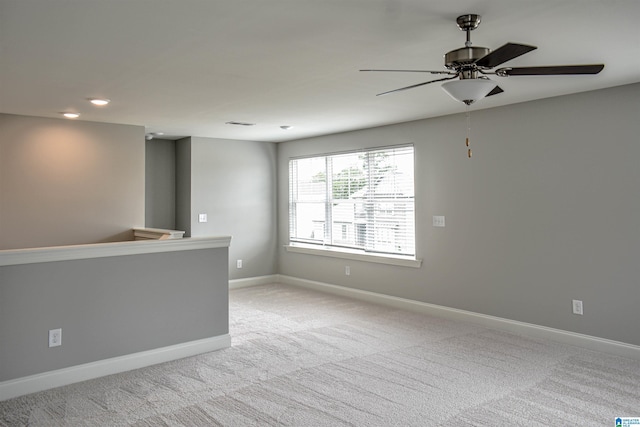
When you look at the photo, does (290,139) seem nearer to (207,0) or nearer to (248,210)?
(248,210)

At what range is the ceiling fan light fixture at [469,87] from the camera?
94.9 inches

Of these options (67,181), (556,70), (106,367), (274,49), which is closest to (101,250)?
(106,367)

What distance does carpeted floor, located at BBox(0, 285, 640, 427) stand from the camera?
2865mm

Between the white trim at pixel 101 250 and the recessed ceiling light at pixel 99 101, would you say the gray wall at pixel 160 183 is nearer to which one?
the recessed ceiling light at pixel 99 101

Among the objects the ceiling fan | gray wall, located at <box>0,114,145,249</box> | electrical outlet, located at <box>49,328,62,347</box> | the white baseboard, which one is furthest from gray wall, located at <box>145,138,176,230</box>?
the ceiling fan

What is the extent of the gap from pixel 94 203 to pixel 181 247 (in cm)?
205

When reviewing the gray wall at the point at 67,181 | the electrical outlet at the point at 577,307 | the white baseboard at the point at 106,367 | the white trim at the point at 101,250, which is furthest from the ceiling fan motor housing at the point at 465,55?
the gray wall at the point at 67,181

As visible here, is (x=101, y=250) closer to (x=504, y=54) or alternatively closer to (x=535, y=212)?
(x=504, y=54)

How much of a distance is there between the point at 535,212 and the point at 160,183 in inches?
206

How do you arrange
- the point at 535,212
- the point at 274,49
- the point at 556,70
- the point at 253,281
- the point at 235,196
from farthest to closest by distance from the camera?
1. the point at 253,281
2. the point at 235,196
3. the point at 535,212
4. the point at 274,49
5. the point at 556,70

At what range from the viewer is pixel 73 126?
5.29 m

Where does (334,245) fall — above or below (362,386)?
above

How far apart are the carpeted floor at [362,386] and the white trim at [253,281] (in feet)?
8.01

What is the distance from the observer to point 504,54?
85.4 inches
